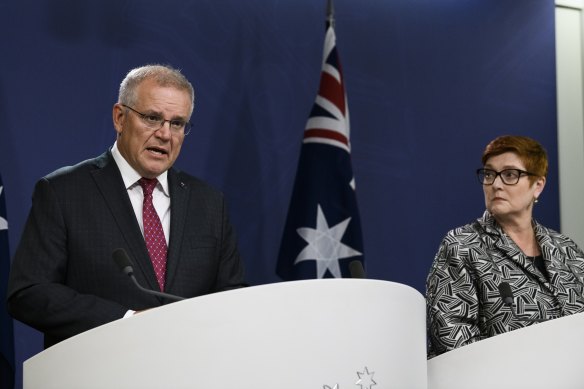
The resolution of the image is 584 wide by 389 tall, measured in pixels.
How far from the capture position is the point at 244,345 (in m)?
1.92

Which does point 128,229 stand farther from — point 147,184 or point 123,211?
point 147,184

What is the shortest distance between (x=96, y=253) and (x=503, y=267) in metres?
1.46

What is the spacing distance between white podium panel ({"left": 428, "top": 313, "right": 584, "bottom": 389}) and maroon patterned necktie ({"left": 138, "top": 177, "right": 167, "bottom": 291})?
0.86m

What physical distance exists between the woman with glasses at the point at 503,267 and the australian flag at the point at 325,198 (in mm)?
905

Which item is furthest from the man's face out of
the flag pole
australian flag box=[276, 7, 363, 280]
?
the flag pole

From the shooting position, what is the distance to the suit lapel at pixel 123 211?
271 centimetres

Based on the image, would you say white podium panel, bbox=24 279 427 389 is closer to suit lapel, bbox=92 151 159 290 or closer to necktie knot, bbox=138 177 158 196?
suit lapel, bbox=92 151 159 290

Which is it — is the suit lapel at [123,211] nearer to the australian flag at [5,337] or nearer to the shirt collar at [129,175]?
the shirt collar at [129,175]

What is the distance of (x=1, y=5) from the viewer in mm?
4070

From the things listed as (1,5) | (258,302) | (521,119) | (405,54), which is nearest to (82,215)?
(258,302)

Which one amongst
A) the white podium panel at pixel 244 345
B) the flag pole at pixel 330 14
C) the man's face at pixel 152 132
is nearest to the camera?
the white podium panel at pixel 244 345

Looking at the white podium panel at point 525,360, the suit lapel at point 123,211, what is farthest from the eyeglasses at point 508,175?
the suit lapel at point 123,211

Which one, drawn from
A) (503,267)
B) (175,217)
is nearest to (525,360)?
(503,267)

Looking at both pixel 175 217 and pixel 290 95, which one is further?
pixel 290 95
